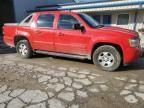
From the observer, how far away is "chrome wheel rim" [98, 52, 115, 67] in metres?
5.83

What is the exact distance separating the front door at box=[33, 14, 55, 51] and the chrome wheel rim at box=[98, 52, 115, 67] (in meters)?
1.80

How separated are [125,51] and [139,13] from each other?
1112 centimetres

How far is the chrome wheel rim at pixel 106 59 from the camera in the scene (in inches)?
229

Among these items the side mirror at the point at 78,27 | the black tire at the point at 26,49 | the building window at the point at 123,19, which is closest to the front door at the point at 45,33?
the black tire at the point at 26,49

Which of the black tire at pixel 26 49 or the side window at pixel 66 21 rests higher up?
the side window at pixel 66 21

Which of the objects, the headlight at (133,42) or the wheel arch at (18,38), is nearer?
the headlight at (133,42)

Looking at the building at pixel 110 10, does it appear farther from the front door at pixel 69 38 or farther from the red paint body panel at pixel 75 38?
the front door at pixel 69 38

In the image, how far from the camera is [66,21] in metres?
6.48

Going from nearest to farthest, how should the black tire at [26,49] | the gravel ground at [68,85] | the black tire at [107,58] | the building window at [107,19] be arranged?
the gravel ground at [68,85] → the black tire at [107,58] → the black tire at [26,49] → the building window at [107,19]

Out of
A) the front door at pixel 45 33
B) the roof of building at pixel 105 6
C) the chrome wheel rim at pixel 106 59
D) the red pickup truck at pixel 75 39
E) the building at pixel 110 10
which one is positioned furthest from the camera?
the building at pixel 110 10

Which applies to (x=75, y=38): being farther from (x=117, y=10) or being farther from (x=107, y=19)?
(x=107, y=19)

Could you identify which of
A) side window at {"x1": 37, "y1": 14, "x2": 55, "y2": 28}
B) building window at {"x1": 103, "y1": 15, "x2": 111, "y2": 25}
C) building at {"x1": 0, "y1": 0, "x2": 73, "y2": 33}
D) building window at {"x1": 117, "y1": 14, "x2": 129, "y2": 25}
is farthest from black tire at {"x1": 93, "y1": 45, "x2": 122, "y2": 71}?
building window at {"x1": 103, "y1": 15, "x2": 111, "y2": 25}

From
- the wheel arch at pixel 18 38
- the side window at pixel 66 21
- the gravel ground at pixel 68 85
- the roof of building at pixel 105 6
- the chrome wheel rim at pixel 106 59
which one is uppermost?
the roof of building at pixel 105 6

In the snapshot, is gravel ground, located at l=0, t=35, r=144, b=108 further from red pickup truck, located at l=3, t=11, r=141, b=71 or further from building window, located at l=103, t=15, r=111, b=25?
building window, located at l=103, t=15, r=111, b=25
